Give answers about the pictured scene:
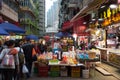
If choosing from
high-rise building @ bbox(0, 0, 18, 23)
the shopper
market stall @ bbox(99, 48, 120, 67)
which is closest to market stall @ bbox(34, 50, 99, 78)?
market stall @ bbox(99, 48, 120, 67)

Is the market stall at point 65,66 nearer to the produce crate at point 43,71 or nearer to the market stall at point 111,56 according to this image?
the produce crate at point 43,71

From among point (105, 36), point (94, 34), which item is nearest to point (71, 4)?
point (94, 34)

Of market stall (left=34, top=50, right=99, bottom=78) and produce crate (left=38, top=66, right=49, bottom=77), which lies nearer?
market stall (left=34, top=50, right=99, bottom=78)

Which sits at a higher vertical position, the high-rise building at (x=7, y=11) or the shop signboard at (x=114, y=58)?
the high-rise building at (x=7, y=11)

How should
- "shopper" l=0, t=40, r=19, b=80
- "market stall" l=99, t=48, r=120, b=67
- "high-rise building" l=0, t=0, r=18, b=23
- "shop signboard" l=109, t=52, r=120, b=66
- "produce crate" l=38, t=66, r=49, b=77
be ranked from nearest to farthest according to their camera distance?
"shopper" l=0, t=40, r=19, b=80, "produce crate" l=38, t=66, r=49, b=77, "shop signboard" l=109, t=52, r=120, b=66, "market stall" l=99, t=48, r=120, b=67, "high-rise building" l=0, t=0, r=18, b=23

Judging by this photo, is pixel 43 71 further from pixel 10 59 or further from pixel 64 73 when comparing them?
pixel 10 59

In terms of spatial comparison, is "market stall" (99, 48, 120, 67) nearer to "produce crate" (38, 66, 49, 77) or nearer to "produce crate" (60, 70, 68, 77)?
"produce crate" (60, 70, 68, 77)

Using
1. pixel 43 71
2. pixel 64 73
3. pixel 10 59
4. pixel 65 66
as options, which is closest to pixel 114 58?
pixel 65 66

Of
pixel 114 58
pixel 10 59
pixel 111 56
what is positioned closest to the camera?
pixel 10 59

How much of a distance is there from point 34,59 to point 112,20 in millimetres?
9625

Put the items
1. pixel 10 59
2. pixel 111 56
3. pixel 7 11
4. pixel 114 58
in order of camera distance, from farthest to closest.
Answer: pixel 7 11 < pixel 111 56 < pixel 114 58 < pixel 10 59

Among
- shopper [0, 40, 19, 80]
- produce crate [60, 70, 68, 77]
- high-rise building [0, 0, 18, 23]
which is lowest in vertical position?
produce crate [60, 70, 68, 77]

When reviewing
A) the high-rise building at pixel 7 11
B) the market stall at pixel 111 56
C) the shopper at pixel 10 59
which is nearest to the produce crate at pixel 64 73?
the market stall at pixel 111 56

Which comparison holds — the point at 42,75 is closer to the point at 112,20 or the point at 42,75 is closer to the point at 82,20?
the point at 112,20
